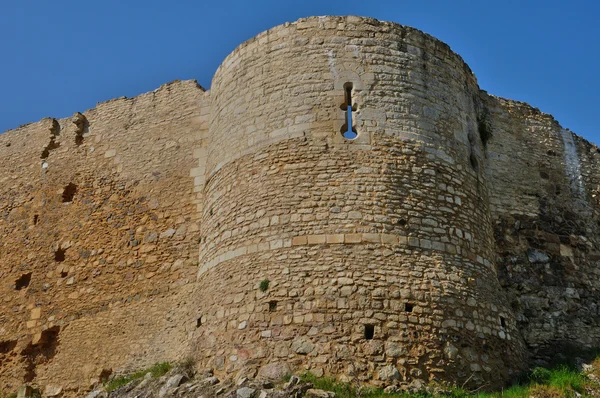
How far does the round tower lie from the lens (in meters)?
8.92

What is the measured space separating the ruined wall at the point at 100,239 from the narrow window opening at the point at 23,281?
0.02 metres

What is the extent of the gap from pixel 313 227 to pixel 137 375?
3984 mm

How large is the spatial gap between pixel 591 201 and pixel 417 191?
16.6 ft

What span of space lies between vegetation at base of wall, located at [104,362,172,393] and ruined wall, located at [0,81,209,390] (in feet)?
1.04

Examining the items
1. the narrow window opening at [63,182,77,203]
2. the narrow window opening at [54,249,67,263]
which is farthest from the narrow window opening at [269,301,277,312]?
the narrow window opening at [63,182,77,203]

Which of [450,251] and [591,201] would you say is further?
[591,201]

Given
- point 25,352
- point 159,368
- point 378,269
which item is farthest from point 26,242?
point 378,269

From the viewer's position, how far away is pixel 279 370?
8.70 m

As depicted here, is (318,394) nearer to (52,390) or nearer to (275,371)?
(275,371)

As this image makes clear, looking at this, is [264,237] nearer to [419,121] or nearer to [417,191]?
[417,191]

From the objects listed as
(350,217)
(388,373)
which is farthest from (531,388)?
(350,217)

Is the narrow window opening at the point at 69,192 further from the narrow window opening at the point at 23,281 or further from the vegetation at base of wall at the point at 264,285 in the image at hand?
the vegetation at base of wall at the point at 264,285

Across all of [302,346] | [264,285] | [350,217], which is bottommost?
[302,346]

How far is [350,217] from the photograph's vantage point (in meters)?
9.45
